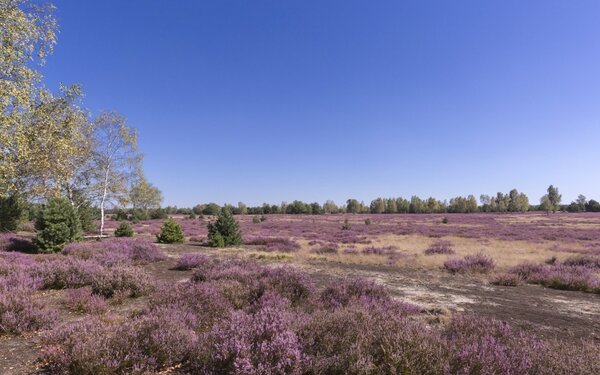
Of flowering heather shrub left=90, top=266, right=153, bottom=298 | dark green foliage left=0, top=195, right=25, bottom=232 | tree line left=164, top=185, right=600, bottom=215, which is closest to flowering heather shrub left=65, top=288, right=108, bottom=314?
flowering heather shrub left=90, top=266, right=153, bottom=298

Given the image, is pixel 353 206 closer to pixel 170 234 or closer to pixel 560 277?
pixel 170 234

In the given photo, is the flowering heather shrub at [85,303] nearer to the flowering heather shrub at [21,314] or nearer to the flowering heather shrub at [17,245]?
the flowering heather shrub at [21,314]

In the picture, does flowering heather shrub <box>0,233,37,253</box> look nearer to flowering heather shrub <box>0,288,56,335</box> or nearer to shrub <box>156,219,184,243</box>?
shrub <box>156,219,184,243</box>

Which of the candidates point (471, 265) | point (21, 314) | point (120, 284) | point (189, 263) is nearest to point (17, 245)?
point (189, 263)

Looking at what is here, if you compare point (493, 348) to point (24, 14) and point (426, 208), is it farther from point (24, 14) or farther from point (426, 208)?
point (426, 208)

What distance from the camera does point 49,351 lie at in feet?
14.5

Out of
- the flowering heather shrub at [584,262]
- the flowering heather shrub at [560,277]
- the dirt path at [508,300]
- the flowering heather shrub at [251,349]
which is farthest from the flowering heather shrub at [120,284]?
the flowering heather shrub at [584,262]

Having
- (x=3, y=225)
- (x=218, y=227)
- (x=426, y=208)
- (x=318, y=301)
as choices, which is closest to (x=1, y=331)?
(x=318, y=301)

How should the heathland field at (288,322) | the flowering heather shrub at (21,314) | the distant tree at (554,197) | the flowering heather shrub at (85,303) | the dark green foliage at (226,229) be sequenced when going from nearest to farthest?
1. the heathland field at (288,322)
2. the flowering heather shrub at (21,314)
3. the flowering heather shrub at (85,303)
4. the dark green foliage at (226,229)
5. the distant tree at (554,197)

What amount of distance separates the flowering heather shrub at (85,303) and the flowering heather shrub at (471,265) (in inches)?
589

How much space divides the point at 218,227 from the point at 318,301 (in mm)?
18580

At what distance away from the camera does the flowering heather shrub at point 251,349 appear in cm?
382

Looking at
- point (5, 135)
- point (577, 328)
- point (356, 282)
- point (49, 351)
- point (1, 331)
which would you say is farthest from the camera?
point (5, 135)

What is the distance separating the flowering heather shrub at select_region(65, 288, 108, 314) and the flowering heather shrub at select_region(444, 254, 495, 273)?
49.1 ft
